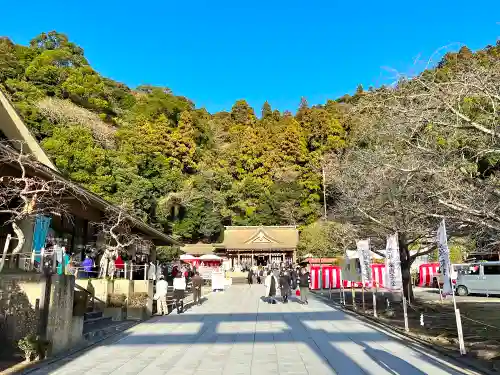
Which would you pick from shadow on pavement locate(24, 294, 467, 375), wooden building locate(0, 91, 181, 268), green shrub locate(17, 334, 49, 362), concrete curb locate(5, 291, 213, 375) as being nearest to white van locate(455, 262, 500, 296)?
shadow on pavement locate(24, 294, 467, 375)

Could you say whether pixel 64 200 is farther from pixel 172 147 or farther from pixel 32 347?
pixel 172 147

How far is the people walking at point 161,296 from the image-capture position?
41.3 ft

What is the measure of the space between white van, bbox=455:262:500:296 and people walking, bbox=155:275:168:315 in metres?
16.1

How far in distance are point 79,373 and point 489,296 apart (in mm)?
20691

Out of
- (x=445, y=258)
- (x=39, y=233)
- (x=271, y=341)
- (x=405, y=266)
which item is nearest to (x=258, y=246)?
(x=405, y=266)

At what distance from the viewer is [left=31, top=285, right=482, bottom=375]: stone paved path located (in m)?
5.87

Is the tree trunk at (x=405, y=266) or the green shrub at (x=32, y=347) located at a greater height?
the tree trunk at (x=405, y=266)

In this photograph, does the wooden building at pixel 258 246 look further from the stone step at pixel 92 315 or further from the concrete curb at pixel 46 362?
the concrete curb at pixel 46 362

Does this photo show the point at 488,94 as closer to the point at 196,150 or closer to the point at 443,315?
the point at 443,315

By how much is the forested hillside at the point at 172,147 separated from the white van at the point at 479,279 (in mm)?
21753

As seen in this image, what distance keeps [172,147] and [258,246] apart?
17.1m

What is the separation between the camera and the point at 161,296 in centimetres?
1263

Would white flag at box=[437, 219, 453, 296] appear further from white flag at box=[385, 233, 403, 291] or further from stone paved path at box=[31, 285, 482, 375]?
white flag at box=[385, 233, 403, 291]

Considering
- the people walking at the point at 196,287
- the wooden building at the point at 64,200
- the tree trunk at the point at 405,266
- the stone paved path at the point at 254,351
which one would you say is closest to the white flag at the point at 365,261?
the tree trunk at the point at 405,266
